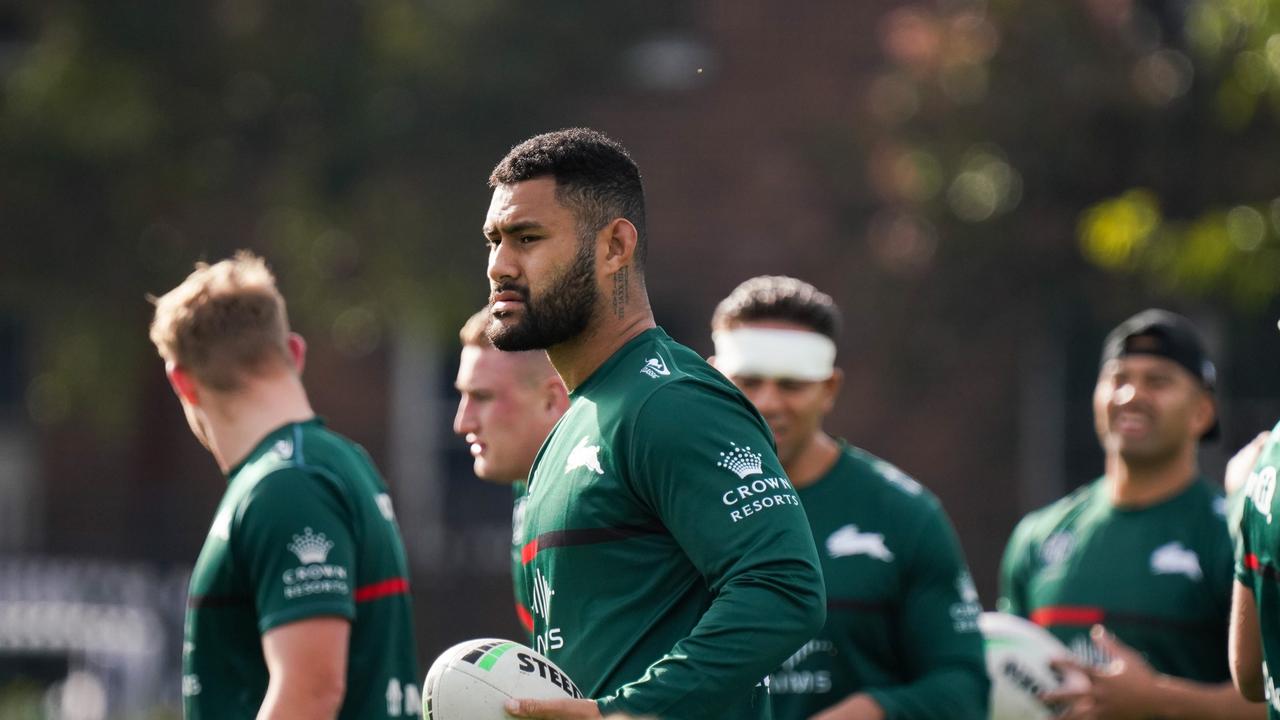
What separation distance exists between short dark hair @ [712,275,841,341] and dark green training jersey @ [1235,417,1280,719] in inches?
85.8

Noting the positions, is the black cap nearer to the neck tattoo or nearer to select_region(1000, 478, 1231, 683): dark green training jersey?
select_region(1000, 478, 1231, 683): dark green training jersey

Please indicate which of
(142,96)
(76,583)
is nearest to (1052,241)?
(142,96)

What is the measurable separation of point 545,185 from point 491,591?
15.7 m

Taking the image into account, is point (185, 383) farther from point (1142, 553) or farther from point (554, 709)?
point (1142, 553)

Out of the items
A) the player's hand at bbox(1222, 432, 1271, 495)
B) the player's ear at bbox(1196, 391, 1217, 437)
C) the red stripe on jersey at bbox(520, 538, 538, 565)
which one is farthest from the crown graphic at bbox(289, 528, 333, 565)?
the player's ear at bbox(1196, 391, 1217, 437)

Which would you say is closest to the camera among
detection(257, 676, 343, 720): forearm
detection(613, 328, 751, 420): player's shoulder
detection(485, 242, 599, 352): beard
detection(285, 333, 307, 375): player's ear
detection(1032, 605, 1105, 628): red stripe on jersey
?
detection(613, 328, 751, 420): player's shoulder

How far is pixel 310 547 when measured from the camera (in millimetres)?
5055

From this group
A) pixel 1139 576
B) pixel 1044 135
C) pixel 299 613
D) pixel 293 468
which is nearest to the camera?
pixel 299 613

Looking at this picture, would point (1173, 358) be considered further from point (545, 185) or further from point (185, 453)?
point (185, 453)

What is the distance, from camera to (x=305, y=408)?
553 centimetres

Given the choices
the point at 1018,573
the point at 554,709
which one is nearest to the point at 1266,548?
the point at 554,709

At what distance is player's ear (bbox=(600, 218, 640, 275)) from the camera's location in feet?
14.0

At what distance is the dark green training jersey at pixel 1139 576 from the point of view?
22.1 ft

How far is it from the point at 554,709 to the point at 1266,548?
78.4 inches
